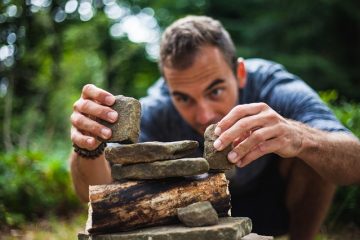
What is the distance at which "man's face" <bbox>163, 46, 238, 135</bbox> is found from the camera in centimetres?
388

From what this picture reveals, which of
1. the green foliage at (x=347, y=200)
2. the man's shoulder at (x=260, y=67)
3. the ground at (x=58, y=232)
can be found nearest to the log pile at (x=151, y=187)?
the man's shoulder at (x=260, y=67)

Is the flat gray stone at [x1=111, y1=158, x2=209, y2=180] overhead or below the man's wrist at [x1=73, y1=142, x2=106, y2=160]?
overhead

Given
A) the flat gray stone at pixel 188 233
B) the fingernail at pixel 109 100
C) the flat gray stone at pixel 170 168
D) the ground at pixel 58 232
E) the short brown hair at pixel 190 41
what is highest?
the short brown hair at pixel 190 41

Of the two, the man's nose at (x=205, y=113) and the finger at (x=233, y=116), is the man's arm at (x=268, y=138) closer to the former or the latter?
the finger at (x=233, y=116)

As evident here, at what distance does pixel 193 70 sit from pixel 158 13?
45.6ft

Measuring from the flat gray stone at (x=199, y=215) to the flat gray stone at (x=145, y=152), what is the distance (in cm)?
31

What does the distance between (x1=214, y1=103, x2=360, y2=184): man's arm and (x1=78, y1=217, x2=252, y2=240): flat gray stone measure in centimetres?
38

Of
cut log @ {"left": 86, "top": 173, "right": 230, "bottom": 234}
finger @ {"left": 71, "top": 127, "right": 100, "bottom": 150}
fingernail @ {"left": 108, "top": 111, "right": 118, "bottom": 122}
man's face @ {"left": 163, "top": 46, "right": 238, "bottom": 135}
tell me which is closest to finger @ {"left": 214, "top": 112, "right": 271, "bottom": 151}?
cut log @ {"left": 86, "top": 173, "right": 230, "bottom": 234}

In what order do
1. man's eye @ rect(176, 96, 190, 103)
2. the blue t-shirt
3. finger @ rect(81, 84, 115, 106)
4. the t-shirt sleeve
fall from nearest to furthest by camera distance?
finger @ rect(81, 84, 115, 106) → the t-shirt sleeve → man's eye @ rect(176, 96, 190, 103) → the blue t-shirt

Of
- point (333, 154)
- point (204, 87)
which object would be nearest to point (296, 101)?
point (204, 87)

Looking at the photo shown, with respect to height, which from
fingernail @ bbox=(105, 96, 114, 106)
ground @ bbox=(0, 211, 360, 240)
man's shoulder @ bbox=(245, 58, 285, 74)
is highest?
fingernail @ bbox=(105, 96, 114, 106)

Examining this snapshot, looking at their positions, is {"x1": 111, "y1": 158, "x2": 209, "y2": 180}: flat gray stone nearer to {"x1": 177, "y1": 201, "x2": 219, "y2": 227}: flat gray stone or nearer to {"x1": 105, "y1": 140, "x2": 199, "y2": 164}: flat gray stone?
{"x1": 105, "y1": 140, "x2": 199, "y2": 164}: flat gray stone

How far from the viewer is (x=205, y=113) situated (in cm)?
395

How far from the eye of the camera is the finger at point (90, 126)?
8.95ft
